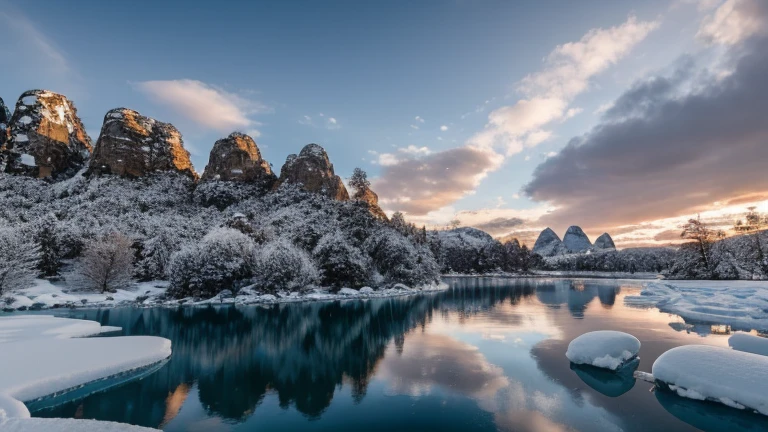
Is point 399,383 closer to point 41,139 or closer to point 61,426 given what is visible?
point 61,426

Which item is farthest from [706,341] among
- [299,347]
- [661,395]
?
[299,347]

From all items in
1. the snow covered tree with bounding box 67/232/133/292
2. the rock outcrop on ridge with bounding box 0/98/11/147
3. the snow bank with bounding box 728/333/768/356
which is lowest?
the snow bank with bounding box 728/333/768/356

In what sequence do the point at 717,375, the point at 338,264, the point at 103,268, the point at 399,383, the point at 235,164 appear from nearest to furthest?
the point at 717,375 < the point at 399,383 < the point at 103,268 < the point at 338,264 < the point at 235,164

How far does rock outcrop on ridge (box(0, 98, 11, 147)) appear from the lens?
72125 millimetres

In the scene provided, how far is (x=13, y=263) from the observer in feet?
119

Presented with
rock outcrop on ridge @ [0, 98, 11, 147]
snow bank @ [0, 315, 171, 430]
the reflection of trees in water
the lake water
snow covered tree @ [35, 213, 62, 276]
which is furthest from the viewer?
rock outcrop on ridge @ [0, 98, 11, 147]

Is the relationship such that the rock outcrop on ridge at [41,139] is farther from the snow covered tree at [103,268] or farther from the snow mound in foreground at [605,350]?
the snow mound in foreground at [605,350]

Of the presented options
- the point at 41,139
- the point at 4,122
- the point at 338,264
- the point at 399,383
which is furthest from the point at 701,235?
the point at 4,122

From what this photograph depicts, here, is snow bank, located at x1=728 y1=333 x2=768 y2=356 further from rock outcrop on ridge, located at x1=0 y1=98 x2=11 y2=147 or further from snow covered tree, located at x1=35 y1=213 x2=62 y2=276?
rock outcrop on ridge, located at x1=0 y1=98 x2=11 y2=147

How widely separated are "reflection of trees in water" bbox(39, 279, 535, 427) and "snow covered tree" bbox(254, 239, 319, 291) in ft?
30.1

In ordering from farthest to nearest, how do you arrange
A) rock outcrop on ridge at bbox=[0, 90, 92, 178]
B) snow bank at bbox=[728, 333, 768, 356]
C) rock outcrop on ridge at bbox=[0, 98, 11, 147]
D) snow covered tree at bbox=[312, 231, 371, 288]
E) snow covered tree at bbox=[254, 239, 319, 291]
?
1. rock outcrop on ridge at bbox=[0, 98, 11, 147]
2. rock outcrop on ridge at bbox=[0, 90, 92, 178]
3. snow covered tree at bbox=[312, 231, 371, 288]
4. snow covered tree at bbox=[254, 239, 319, 291]
5. snow bank at bbox=[728, 333, 768, 356]

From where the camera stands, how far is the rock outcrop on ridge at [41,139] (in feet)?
233

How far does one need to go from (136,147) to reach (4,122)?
93.7 feet

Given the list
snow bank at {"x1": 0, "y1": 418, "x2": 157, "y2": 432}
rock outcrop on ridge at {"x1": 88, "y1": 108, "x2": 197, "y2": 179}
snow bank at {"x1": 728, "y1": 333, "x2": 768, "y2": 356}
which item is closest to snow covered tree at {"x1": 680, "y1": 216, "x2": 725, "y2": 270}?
snow bank at {"x1": 728, "y1": 333, "x2": 768, "y2": 356}
